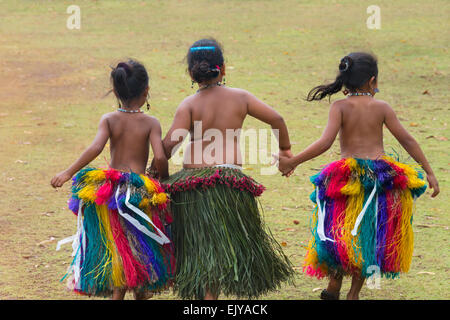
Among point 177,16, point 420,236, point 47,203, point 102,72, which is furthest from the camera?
point 177,16

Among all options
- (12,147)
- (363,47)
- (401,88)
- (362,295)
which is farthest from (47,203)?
(363,47)

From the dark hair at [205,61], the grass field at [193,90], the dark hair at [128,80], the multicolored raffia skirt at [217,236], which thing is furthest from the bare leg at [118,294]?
the dark hair at [205,61]

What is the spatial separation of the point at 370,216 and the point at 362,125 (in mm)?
535

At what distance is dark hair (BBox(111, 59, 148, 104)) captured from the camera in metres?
4.08

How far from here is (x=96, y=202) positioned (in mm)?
3953

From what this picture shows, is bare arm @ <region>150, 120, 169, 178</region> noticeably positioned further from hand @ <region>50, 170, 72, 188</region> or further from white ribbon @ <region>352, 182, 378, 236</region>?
white ribbon @ <region>352, 182, 378, 236</region>

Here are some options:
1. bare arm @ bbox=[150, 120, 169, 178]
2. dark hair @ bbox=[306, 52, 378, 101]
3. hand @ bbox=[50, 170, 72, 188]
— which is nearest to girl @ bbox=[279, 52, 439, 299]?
dark hair @ bbox=[306, 52, 378, 101]

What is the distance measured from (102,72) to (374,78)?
8.08 meters

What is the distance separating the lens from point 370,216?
4082mm

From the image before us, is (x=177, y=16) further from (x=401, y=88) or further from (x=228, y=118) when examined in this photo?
(x=228, y=118)

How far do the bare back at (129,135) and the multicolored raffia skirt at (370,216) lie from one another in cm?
110

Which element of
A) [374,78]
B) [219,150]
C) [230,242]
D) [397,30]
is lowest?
[230,242]

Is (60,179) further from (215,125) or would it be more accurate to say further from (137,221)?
(215,125)

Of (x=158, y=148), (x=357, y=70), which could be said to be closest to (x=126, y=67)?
(x=158, y=148)
